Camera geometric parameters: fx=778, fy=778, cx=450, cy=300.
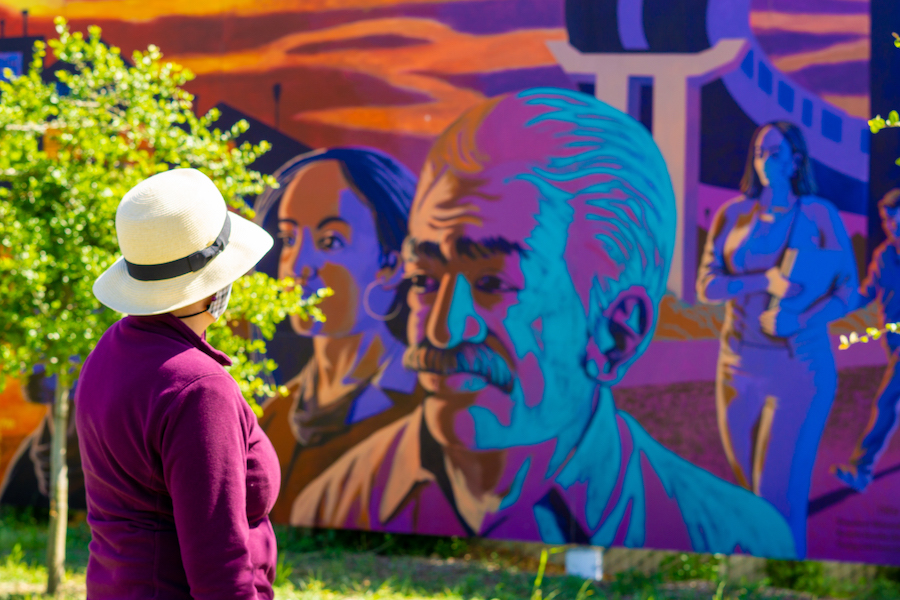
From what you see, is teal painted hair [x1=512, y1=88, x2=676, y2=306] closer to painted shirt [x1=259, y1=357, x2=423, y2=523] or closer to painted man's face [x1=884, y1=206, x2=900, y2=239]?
painted man's face [x1=884, y1=206, x2=900, y2=239]

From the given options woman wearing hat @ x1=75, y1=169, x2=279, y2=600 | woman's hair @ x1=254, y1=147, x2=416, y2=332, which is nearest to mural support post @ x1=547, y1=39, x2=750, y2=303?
woman's hair @ x1=254, y1=147, x2=416, y2=332

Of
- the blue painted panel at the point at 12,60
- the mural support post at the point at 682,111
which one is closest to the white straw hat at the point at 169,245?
the mural support post at the point at 682,111

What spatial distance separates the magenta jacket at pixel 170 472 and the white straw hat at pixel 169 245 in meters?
0.05

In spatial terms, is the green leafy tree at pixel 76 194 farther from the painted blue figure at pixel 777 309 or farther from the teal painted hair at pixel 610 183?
the painted blue figure at pixel 777 309

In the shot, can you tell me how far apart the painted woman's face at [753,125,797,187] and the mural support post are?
0.37 metres

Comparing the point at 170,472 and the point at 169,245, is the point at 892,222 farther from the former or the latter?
the point at 170,472

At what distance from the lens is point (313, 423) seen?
17.6ft

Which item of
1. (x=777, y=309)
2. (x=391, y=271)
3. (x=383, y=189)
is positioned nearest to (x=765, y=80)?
(x=777, y=309)

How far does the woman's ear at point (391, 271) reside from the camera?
527 cm

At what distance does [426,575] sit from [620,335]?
199cm

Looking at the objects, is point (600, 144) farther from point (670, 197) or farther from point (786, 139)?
point (786, 139)

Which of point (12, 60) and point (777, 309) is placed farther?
point (12, 60)

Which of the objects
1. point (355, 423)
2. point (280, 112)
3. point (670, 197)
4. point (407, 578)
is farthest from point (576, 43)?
point (407, 578)

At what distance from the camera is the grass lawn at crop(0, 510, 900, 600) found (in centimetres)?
466
